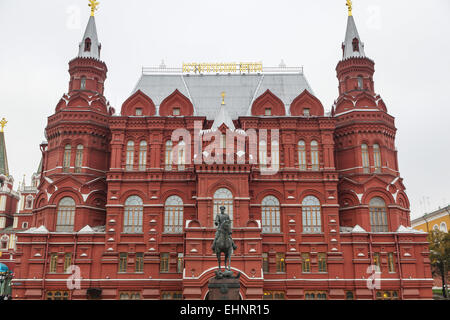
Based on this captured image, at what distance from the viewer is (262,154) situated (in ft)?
129

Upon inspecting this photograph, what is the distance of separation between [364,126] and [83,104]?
1031 inches

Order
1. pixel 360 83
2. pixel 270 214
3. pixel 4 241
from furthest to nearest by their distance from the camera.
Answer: pixel 4 241
pixel 360 83
pixel 270 214

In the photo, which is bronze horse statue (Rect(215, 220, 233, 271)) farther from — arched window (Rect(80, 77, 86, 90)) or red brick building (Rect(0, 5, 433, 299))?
arched window (Rect(80, 77, 86, 90))

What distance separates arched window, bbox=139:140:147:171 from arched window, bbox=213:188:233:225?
8036mm

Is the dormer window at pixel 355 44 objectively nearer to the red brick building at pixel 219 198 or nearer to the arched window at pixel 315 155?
the red brick building at pixel 219 198

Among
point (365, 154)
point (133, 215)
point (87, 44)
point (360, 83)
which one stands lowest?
point (133, 215)

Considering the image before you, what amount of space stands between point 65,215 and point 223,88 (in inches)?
764

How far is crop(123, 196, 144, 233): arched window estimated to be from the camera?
123 feet

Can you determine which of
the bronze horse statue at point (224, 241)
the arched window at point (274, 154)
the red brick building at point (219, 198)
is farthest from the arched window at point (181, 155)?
the bronze horse statue at point (224, 241)

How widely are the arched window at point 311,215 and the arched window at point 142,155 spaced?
1454cm

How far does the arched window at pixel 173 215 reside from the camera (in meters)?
37.5

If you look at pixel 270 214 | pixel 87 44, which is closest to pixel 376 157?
pixel 270 214

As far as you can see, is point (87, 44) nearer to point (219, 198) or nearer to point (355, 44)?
point (219, 198)

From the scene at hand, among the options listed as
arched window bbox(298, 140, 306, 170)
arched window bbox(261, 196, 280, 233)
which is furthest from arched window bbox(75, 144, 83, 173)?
arched window bbox(298, 140, 306, 170)
